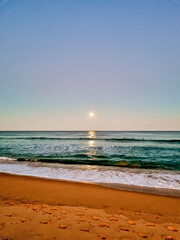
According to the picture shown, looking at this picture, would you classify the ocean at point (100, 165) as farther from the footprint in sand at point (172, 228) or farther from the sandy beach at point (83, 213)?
the footprint in sand at point (172, 228)

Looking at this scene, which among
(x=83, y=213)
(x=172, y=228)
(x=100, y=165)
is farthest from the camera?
(x=100, y=165)

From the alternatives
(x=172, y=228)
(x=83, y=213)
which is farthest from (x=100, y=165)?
(x=172, y=228)

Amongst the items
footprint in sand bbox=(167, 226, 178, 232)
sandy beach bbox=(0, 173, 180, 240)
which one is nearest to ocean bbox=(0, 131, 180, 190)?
sandy beach bbox=(0, 173, 180, 240)

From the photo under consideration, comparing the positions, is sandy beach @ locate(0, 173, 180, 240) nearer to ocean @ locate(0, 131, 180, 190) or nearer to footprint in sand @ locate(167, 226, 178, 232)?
footprint in sand @ locate(167, 226, 178, 232)

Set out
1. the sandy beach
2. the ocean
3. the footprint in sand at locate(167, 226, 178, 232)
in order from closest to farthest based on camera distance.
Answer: the sandy beach < the footprint in sand at locate(167, 226, 178, 232) < the ocean

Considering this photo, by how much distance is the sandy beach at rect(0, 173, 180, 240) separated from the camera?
2.75m

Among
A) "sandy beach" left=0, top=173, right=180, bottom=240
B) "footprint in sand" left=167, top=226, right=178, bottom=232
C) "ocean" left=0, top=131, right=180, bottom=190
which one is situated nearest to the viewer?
"sandy beach" left=0, top=173, right=180, bottom=240

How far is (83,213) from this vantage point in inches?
158

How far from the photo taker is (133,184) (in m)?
7.52

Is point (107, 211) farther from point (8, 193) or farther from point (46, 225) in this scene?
point (8, 193)

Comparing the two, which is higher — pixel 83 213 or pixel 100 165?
pixel 83 213

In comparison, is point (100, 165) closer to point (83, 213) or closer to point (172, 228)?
point (83, 213)

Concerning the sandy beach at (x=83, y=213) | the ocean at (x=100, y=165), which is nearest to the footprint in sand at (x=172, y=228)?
the sandy beach at (x=83, y=213)

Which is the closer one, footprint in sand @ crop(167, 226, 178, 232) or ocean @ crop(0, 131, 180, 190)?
footprint in sand @ crop(167, 226, 178, 232)
